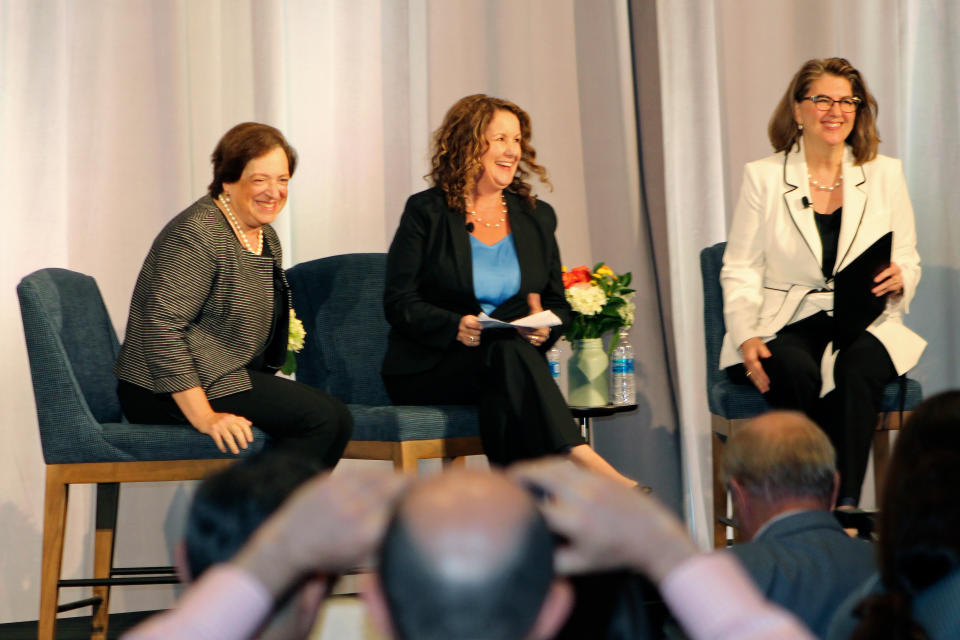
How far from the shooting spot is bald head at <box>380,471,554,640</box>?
409 millimetres

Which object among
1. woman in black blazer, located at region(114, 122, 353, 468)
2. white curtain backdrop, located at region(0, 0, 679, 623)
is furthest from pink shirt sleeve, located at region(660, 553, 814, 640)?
white curtain backdrop, located at region(0, 0, 679, 623)

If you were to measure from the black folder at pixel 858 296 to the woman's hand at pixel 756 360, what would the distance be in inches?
8.0

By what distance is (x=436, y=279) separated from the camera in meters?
Result: 3.12

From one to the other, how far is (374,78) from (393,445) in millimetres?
1600

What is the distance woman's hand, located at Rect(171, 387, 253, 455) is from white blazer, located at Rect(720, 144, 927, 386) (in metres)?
1.41

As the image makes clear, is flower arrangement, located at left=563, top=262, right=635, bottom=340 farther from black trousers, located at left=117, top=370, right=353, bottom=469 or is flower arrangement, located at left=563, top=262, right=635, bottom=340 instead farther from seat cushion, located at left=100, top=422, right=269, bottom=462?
seat cushion, located at left=100, top=422, right=269, bottom=462

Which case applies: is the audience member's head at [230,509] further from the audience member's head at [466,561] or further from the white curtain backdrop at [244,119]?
the white curtain backdrop at [244,119]

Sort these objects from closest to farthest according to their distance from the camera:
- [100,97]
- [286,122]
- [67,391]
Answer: [67,391] < [100,97] < [286,122]

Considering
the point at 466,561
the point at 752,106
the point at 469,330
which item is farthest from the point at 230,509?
the point at 752,106

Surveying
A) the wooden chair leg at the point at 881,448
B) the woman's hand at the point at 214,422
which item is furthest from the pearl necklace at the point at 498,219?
the wooden chair leg at the point at 881,448

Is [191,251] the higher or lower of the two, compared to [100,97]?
lower

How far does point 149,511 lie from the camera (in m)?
3.48

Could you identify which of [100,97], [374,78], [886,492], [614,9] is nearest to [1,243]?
[100,97]

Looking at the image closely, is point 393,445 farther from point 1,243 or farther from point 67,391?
point 1,243
